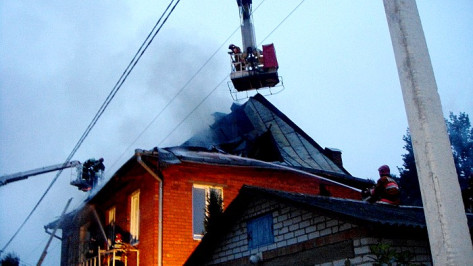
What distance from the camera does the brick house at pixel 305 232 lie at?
684 centimetres

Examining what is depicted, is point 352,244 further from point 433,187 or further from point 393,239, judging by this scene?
point 433,187

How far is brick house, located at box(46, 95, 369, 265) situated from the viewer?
12.2 metres

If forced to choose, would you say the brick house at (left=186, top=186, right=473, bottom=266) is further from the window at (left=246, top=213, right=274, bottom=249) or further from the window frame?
the window frame

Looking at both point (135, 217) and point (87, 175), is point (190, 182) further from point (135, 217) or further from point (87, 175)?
point (87, 175)

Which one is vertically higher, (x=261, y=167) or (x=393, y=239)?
(x=261, y=167)

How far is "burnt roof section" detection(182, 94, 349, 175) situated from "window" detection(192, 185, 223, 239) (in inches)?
120

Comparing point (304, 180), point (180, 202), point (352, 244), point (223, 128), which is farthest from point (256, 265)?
point (223, 128)

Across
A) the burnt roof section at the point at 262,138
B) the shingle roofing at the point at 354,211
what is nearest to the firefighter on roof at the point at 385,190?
the shingle roofing at the point at 354,211

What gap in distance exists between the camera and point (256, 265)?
29.4 feet

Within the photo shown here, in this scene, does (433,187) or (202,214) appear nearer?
(433,187)

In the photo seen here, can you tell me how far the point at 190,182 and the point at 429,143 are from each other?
31.4ft

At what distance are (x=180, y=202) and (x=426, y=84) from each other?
30.6 ft

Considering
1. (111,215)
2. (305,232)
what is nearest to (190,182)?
(111,215)

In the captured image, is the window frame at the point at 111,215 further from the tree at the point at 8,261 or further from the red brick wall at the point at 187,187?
the tree at the point at 8,261
